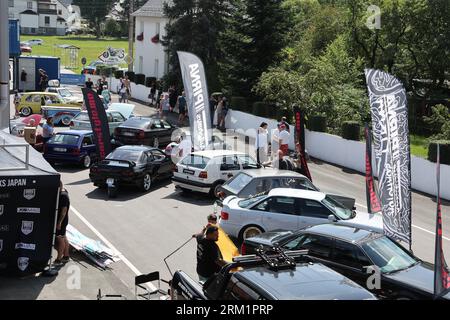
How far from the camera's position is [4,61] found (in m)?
14.1

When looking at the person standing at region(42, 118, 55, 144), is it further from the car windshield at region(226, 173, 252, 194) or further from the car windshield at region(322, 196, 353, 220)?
the car windshield at region(322, 196, 353, 220)

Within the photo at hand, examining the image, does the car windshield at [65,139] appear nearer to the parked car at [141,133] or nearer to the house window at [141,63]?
the parked car at [141,133]

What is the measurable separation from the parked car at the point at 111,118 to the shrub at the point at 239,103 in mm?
6264

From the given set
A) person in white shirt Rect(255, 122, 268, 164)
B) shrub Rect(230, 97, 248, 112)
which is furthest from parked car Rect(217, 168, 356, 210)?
shrub Rect(230, 97, 248, 112)

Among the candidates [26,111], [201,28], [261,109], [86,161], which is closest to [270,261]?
[86,161]

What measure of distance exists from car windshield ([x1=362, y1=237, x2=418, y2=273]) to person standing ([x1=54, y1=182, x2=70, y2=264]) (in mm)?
5368

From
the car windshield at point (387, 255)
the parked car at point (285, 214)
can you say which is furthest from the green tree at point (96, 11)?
the car windshield at point (387, 255)

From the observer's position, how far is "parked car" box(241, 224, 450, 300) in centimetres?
1041

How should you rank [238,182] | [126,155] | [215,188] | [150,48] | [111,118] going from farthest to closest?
1. [150,48]
2. [111,118]
3. [126,155]
4. [215,188]
5. [238,182]

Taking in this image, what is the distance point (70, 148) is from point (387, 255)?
554 inches

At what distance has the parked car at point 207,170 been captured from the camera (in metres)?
19.1

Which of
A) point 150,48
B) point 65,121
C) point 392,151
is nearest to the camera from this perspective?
point 392,151

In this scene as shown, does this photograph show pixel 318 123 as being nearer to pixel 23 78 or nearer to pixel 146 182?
pixel 146 182
